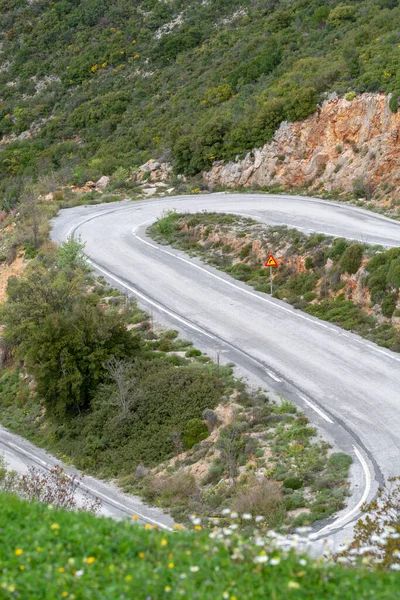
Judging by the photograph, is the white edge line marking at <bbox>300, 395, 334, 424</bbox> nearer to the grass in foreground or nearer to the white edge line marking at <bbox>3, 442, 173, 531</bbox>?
the white edge line marking at <bbox>3, 442, 173, 531</bbox>

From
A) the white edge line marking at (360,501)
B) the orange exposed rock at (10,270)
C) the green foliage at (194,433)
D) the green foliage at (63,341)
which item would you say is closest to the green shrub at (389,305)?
the green foliage at (194,433)

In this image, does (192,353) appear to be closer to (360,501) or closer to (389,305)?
(389,305)

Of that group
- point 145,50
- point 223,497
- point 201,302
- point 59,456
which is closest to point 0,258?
point 201,302

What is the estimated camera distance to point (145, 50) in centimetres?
6919

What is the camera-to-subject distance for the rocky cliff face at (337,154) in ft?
112

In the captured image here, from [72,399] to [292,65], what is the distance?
33284mm

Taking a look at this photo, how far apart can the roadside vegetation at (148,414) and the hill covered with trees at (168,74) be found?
60.0 feet

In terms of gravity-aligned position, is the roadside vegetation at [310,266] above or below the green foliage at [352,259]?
below

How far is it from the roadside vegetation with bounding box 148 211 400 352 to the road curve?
0.66 m

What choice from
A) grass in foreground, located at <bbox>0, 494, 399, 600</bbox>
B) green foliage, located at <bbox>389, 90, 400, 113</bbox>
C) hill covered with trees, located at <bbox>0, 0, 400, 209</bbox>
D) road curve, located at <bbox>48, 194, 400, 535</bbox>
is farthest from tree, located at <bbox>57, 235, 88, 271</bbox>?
grass in foreground, located at <bbox>0, 494, 399, 600</bbox>

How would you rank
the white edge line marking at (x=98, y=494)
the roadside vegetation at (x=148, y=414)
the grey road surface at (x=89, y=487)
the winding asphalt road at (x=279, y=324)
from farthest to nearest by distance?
the winding asphalt road at (x=279, y=324) → the grey road surface at (x=89, y=487) → the white edge line marking at (x=98, y=494) → the roadside vegetation at (x=148, y=414)

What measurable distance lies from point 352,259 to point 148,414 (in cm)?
918

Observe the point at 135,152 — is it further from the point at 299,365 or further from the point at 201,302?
the point at 299,365

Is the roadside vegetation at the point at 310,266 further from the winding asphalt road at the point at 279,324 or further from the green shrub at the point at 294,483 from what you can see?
the green shrub at the point at 294,483
